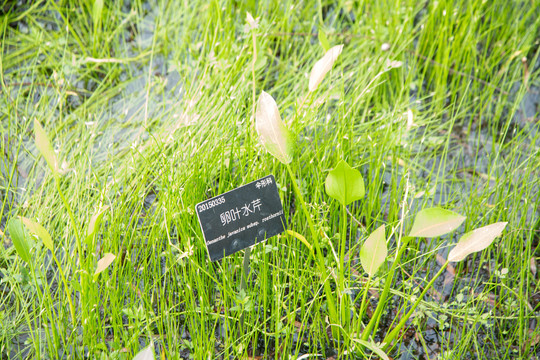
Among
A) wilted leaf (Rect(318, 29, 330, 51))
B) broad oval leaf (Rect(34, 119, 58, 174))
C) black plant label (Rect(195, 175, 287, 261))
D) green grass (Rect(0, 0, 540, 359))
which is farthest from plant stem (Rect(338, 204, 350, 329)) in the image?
broad oval leaf (Rect(34, 119, 58, 174))

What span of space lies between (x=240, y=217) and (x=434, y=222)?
440mm

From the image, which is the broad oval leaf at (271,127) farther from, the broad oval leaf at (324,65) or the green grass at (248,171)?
the green grass at (248,171)

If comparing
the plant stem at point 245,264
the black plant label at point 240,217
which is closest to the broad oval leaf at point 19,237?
the black plant label at point 240,217

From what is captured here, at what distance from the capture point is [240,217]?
1252 millimetres

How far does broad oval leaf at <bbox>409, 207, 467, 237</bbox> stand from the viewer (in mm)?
1099

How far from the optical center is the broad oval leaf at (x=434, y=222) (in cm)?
110

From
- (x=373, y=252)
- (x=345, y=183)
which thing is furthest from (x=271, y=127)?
(x=373, y=252)

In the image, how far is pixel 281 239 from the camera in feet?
5.23

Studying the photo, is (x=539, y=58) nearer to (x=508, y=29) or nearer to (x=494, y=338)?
(x=508, y=29)

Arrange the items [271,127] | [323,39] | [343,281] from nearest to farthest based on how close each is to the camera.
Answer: [271,127], [343,281], [323,39]

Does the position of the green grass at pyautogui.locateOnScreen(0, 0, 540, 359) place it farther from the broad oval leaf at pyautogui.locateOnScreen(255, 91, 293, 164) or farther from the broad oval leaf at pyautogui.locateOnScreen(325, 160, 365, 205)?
the broad oval leaf at pyautogui.locateOnScreen(255, 91, 293, 164)

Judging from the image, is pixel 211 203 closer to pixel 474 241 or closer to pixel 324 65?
pixel 324 65

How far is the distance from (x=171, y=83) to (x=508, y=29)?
1537mm

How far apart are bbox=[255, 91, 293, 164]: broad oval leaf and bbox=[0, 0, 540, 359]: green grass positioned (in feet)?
0.99
